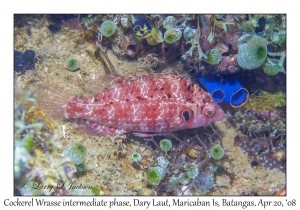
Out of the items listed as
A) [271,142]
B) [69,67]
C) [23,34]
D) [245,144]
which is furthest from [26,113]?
[271,142]

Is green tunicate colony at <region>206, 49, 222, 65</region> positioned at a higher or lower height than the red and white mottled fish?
higher

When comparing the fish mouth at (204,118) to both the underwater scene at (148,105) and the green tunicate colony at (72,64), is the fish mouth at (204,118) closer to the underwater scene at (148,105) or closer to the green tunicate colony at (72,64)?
the underwater scene at (148,105)

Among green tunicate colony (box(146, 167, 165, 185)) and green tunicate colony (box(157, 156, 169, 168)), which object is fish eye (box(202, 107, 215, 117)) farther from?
green tunicate colony (box(146, 167, 165, 185))

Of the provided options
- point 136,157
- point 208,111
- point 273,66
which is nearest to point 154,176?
point 136,157

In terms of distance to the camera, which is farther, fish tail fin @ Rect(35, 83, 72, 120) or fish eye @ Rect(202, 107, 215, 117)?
fish eye @ Rect(202, 107, 215, 117)

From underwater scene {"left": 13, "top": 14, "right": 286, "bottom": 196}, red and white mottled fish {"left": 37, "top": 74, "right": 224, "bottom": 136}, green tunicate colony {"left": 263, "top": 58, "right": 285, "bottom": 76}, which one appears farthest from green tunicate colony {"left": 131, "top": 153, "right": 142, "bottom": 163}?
green tunicate colony {"left": 263, "top": 58, "right": 285, "bottom": 76}

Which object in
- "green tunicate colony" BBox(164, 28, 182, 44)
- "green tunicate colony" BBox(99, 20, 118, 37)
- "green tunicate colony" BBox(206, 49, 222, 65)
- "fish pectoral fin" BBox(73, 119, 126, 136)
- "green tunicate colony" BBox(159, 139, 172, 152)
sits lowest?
"green tunicate colony" BBox(159, 139, 172, 152)
